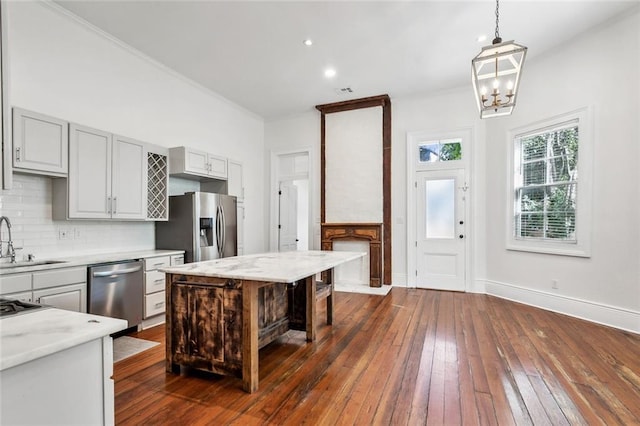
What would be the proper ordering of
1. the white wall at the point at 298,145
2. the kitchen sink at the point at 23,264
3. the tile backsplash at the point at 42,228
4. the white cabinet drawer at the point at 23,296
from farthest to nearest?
the white wall at the point at 298,145 → the tile backsplash at the point at 42,228 → the kitchen sink at the point at 23,264 → the white cabinet drawer at the point at 23,296

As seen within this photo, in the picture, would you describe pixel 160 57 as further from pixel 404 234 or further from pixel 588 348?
pixel 588 348

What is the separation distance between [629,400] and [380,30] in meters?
4.02

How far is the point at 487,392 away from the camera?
2.24m

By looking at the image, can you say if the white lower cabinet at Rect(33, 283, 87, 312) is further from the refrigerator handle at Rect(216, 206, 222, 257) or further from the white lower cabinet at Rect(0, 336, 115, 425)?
the white lower cabinet at Rect(0, 336, 115, 425)

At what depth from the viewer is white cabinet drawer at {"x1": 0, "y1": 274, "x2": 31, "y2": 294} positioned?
2.41 meters

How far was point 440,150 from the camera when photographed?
219 inches

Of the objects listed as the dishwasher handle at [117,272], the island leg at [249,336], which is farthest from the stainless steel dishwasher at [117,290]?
the island leg at [249,336]

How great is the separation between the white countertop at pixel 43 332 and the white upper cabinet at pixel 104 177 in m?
2.50

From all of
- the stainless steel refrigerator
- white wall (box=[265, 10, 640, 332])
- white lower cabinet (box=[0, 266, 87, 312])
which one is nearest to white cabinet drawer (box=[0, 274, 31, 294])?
white lower cabinet (box=[0, 266, 87, 312])

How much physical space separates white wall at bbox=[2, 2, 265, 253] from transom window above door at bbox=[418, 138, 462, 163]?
3560 mm

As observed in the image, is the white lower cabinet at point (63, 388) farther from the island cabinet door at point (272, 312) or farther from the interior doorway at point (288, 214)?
the interior doorway at point (288, 214)

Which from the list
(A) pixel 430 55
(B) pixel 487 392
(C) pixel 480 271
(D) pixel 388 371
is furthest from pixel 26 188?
(C) pixel 480 271

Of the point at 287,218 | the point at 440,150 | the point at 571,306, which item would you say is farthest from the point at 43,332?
the point at 287,218

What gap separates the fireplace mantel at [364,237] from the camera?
222 inches
